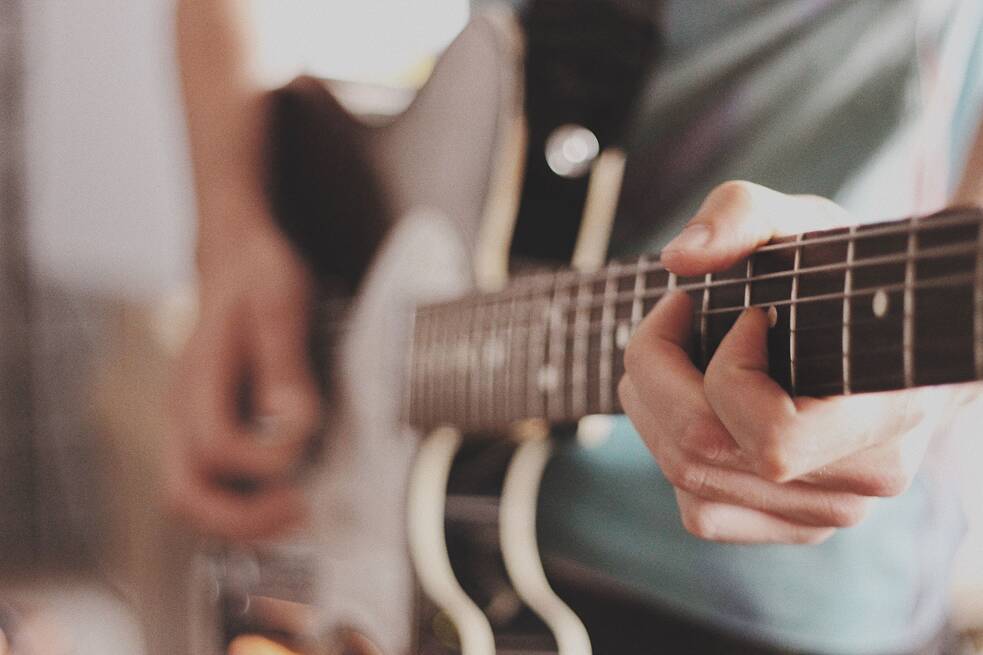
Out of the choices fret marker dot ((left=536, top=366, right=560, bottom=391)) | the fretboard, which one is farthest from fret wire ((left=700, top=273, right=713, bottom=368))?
fret marker dot ((left=536, top=366, right=560, bottom=391))

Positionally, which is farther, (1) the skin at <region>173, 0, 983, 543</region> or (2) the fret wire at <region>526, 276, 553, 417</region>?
(2) the fret wire at <region>526, 276, 553, 417</region>

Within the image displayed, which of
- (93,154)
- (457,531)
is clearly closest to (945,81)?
(457,531)

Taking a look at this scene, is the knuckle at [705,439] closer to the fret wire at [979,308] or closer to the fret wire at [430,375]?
the fret wire at [979,308]

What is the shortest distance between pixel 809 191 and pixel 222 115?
0.51 meters

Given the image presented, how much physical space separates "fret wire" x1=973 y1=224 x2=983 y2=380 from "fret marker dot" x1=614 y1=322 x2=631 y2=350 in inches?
5.7

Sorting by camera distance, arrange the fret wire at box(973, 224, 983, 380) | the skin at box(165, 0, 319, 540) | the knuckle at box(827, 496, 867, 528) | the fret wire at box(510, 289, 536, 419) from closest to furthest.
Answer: the fret wire at box(973, 224, 983, 380), the knuckle at box(827, 496, 867, 528), the fret wire at box(510, 289, 536, 419), the skin at box(165, 0, 319, 540)

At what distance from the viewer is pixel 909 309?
0.71 ft

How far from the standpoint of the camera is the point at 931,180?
39cm

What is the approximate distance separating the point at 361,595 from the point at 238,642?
0.35ft

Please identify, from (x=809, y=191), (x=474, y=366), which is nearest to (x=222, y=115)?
(x=474, y=366)

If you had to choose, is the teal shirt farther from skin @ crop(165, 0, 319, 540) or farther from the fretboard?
skin @ crop(165, 0, 319, 540)

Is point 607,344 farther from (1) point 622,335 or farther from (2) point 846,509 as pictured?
(2) point 846,509

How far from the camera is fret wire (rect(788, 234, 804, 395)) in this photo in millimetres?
248

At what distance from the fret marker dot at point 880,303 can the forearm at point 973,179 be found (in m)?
0.12
